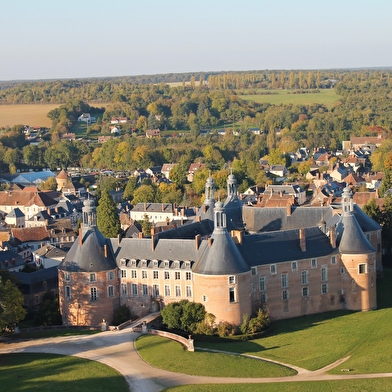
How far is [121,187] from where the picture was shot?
154375 mm

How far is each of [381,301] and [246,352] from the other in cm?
1685

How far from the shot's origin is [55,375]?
5481 centimetres

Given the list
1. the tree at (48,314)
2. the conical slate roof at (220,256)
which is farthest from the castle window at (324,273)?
the tree at (48,314)

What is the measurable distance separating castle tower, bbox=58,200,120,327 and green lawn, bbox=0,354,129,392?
10219mm

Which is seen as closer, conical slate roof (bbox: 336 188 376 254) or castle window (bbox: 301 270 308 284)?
castle window (bbox: 301 270 308 284)

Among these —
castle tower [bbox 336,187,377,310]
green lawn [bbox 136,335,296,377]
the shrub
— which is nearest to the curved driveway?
green lawn [bbox 136,335,296,377]

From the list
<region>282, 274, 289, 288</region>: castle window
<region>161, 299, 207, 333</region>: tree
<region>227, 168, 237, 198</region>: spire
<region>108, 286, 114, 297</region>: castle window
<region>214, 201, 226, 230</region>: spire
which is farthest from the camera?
<region>227, 168, 237, 198</region>: spire

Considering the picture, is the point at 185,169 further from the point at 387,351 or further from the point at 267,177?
the point at 387,351

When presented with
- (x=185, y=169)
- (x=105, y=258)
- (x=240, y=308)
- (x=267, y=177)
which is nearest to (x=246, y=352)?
(x=240, y=308)

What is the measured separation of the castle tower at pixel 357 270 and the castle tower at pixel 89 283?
17196 mm

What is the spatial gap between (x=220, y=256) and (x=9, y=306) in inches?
585

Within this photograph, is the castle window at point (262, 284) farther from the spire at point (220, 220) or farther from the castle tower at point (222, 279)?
the spire at point (220, 220)

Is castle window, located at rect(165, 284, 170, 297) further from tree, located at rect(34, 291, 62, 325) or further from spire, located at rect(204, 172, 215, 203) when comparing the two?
spire, located at rect(204, 172, 215, 203)

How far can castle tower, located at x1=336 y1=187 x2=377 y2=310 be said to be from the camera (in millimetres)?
70938
